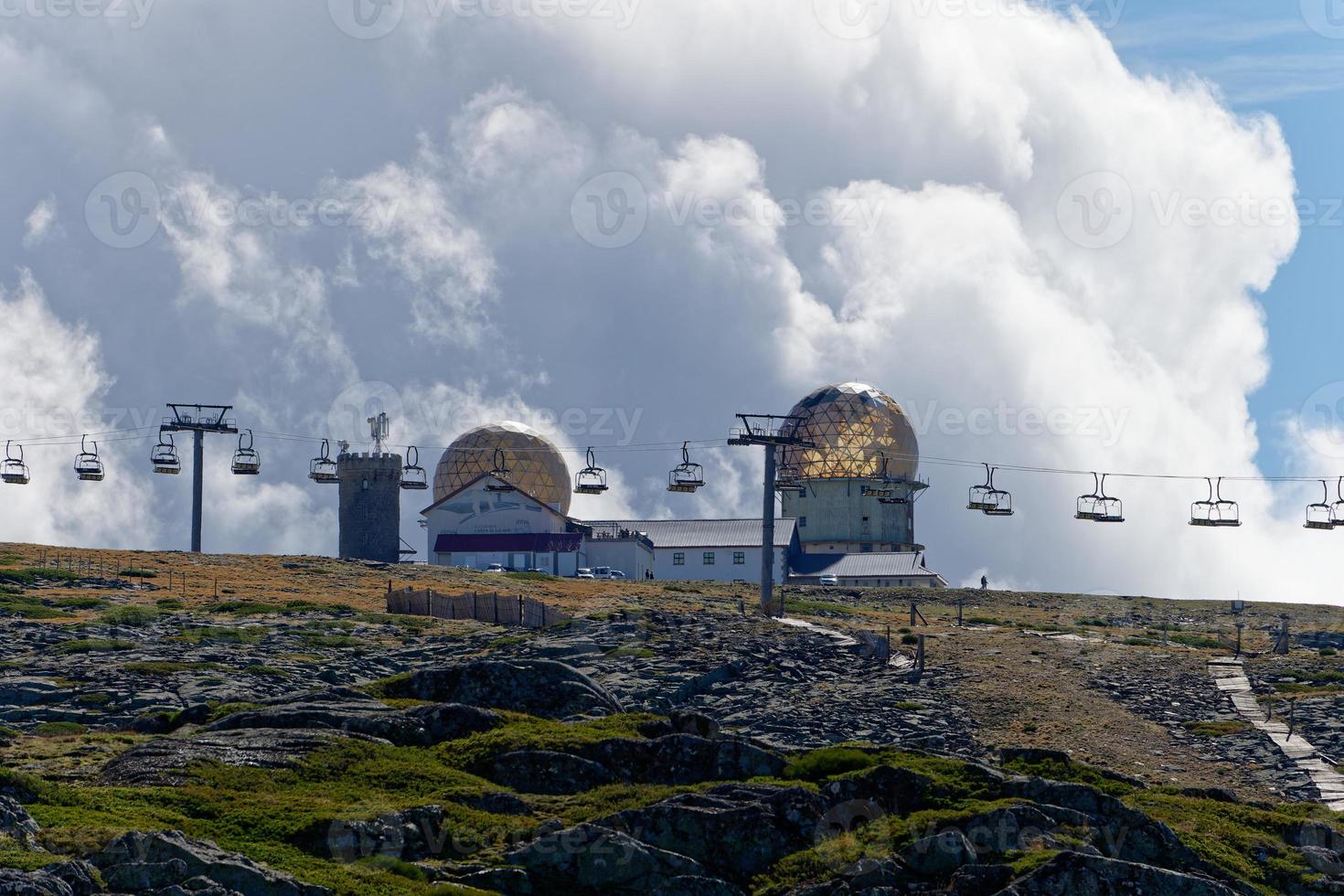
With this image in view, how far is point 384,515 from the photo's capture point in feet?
293

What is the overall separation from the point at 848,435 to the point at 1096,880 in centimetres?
8327

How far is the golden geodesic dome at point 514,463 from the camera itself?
3868 inches

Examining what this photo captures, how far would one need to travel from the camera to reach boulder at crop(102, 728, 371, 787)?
1041 inches

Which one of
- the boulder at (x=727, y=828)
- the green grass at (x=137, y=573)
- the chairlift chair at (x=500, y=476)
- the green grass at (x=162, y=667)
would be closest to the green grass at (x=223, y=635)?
the green grass at (x=162, y=667)

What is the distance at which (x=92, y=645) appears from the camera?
44.1 m

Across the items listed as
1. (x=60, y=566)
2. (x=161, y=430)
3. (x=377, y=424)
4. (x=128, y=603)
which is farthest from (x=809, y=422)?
(x=128, y=603)

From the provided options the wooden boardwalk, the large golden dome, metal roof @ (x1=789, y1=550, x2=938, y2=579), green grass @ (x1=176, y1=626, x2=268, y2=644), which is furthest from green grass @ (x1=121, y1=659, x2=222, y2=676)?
the large golden dome

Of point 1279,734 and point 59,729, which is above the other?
point 59,729

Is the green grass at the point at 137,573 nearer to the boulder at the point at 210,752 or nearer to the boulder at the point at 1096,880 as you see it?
the boulder at the point at 210,752

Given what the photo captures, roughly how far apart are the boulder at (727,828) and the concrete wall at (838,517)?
80.4 meters

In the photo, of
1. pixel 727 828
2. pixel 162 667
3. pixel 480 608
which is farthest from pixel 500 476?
pixel 727 828

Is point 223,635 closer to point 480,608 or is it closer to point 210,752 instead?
point 480,608

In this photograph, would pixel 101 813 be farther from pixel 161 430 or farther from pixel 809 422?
pixel 809 422

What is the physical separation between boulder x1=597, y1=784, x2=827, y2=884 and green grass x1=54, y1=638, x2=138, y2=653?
22906 millimetres
